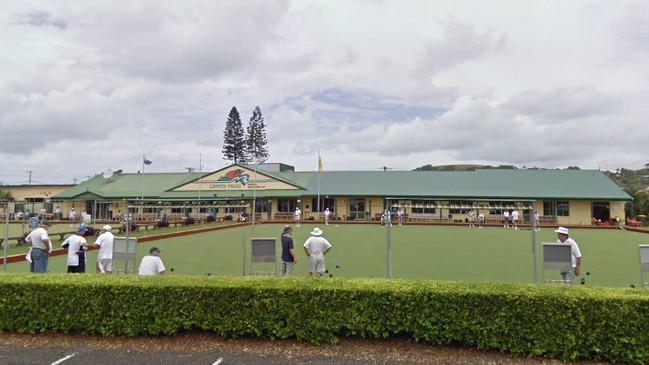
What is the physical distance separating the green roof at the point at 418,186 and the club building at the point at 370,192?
0.07 metres

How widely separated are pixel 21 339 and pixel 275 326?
358 cm

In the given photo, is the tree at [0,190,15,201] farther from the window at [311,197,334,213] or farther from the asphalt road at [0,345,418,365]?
the asphalt road at [0,345,418,365]

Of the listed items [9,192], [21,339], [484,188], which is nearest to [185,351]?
[21,339]

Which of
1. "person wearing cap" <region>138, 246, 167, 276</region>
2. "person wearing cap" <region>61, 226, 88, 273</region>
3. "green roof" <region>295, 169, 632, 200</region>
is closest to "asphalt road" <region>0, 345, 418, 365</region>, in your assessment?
"person wearing cap" <region>138, 246, 167, 276</region>

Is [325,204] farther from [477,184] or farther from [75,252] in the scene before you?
[75,252]

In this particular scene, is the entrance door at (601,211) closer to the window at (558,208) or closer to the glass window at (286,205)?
the window at (558,208)

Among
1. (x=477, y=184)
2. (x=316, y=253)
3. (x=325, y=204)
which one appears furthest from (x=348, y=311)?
(x=477, y=184)

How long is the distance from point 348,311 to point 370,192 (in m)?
32.7

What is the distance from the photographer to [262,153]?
66.3 m

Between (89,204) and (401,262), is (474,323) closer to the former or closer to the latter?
(401,262)

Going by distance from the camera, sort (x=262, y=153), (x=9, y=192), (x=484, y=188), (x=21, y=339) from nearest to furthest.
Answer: (x=21, y=339) < (x=484, y=188) < (x=9, y=192) < (x=262, y=153)

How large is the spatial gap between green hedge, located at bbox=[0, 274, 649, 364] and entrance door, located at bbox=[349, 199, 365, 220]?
107 ft

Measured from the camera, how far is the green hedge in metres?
5.21

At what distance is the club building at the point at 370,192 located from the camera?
33781 millimetres
